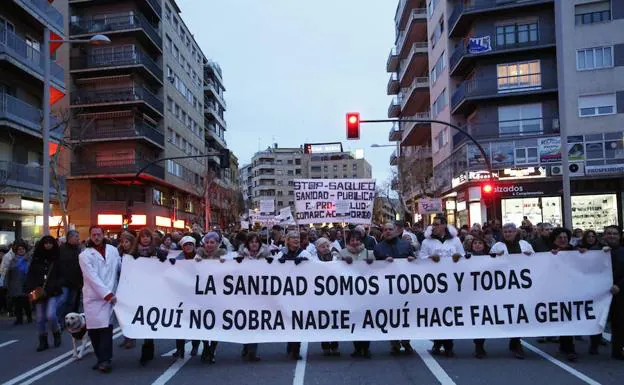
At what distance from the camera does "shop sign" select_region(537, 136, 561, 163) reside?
3535 centimetres

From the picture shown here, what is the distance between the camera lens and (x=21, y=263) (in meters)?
14.3

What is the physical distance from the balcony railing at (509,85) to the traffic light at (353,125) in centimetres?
1737

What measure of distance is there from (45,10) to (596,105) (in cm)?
3023

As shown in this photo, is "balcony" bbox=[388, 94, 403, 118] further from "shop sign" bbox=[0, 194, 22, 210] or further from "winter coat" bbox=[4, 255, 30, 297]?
"winter coat" bbox=[4, 255, 30, 297]

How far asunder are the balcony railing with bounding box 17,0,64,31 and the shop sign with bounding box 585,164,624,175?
2982 cm

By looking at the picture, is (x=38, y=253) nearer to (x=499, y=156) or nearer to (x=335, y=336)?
(x=335, y=336)

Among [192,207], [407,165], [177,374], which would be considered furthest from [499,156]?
[192,207]

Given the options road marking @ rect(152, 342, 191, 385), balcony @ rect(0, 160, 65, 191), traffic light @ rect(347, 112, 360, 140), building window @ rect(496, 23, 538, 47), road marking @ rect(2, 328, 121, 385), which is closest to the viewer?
road marking @ rect(152, 342, 191, 385)

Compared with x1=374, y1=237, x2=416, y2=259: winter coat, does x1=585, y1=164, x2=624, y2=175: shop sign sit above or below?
above

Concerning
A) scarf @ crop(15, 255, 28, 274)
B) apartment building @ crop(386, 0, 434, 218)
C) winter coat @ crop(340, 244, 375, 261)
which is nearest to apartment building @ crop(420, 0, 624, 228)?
apartment building @ crop(386, 0, 434, 218)

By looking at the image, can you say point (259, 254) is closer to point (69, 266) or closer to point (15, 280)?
point (69, 266)

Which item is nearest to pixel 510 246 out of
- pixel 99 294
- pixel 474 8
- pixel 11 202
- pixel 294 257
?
pixel 294 257

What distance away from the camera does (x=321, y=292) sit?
8.73m

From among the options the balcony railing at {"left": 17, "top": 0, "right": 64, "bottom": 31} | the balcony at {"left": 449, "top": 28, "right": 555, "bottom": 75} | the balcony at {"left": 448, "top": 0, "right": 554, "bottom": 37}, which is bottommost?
the balcony at {"left": 449, "top": 28, "right": 555, "bottom": 75}
